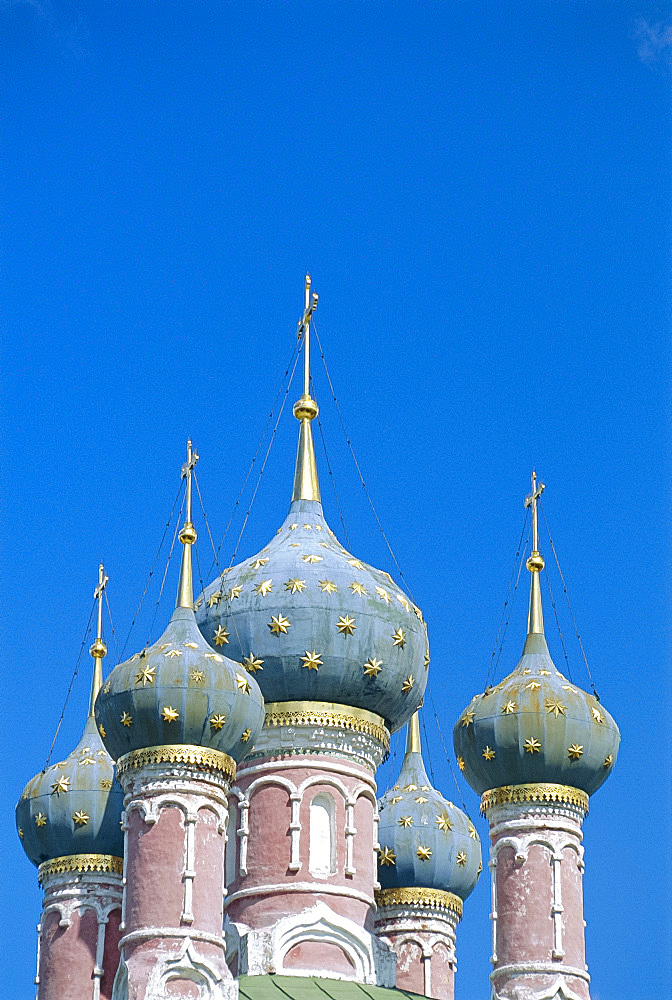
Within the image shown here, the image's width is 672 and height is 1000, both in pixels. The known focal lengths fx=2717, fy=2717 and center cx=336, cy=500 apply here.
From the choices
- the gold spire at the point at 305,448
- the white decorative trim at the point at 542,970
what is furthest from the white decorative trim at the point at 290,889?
the gold spire at the point at 305,448

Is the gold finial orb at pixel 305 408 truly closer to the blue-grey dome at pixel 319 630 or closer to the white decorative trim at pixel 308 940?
the blue-grey dome at pixel 319 630

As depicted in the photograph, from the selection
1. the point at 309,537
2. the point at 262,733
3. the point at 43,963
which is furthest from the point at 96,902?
the point at 309,537

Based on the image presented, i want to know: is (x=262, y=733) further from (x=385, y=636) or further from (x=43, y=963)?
(x=43, y=963)

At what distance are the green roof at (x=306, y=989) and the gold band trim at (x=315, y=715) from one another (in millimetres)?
2779

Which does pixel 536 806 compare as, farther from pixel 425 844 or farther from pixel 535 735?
pixel 425 844

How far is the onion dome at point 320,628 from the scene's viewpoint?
29.1 metres

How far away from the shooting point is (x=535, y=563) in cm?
3105

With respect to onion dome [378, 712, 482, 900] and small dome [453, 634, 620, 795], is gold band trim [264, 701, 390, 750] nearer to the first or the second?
small dome [453, 634, 620, 795]

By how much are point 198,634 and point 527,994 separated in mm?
5032

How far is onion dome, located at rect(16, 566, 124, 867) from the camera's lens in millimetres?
30109

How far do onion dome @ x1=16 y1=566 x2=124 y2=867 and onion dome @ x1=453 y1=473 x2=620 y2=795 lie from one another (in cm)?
393

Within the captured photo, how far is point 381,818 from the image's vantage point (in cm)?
3152

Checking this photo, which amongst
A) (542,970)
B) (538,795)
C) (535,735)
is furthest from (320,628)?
(542,970)

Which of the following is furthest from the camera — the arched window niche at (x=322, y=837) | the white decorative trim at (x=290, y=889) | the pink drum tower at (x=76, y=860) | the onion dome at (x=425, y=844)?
the onion dome at (x=425, y=844)
